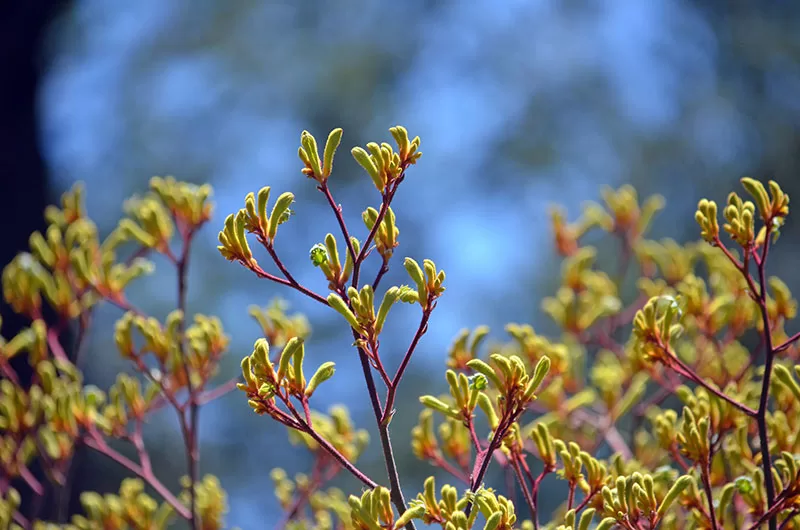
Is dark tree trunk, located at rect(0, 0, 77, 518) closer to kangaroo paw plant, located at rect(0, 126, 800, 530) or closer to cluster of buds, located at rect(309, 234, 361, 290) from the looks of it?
kangaroo paw plant, located at rect(0, 126, 800, 530)

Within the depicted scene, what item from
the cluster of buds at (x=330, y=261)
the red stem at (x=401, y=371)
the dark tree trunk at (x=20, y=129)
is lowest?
the red stem at (x=401, y=371)

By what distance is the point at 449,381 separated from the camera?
556mm

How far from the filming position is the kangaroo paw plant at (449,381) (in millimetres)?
511

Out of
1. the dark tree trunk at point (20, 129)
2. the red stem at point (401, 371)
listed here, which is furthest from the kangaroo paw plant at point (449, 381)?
the dark tree trunk at point (20, 129)

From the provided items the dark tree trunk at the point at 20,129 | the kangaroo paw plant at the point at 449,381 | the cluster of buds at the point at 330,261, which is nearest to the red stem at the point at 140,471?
the kangaroo paw plant at the point at 449,381

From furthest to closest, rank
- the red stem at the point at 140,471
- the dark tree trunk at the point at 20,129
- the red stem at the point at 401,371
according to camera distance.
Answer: the dark tree trunk at the point at 20,129, the red stem at the point at 140,471, the red stem at the point at 401,371

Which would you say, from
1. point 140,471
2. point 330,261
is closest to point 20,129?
point 140,471

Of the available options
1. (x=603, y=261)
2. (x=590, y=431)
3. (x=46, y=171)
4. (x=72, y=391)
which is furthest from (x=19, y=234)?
(x=603, y=261)

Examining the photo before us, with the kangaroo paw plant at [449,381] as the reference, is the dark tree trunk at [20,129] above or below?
above

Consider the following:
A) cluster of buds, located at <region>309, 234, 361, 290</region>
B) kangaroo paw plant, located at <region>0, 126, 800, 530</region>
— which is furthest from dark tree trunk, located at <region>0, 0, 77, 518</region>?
cluster of buds, located at <region>309, 234, 361, 290</region>

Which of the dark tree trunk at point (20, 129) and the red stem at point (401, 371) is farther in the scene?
the dark tree trunk at point (20, 129)

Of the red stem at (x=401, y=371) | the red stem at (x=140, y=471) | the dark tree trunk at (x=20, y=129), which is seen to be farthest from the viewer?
the dark tree trunk at (x=20, y=129)

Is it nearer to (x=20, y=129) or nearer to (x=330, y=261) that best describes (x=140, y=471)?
(x=330, y=261)

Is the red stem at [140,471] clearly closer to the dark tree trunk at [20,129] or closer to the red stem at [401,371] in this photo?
the red stem at [401,371]
